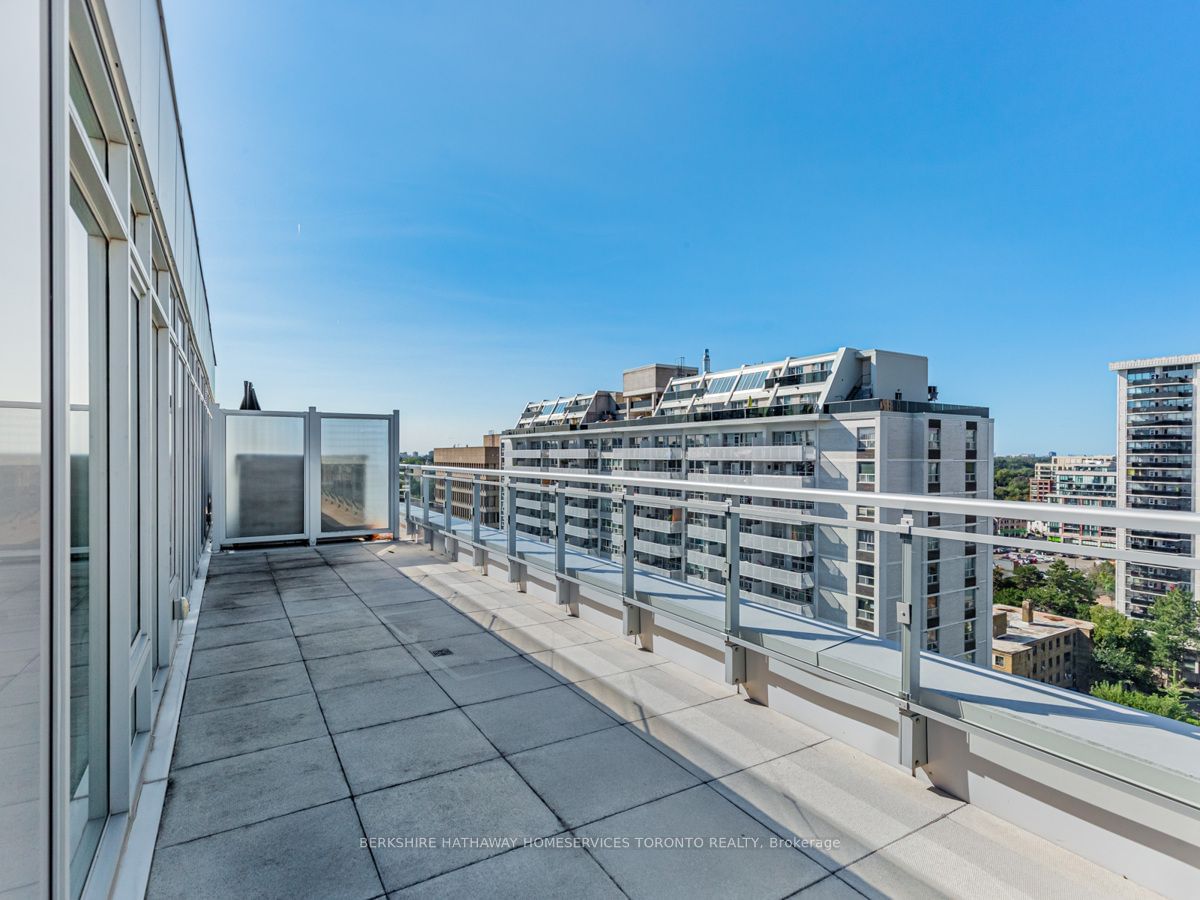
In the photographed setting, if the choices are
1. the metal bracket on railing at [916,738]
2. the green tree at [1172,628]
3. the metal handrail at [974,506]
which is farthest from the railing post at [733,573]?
the green tree at [1172,628]

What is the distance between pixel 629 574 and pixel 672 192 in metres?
35.0

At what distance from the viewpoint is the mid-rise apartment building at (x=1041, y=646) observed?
2188 millimetres

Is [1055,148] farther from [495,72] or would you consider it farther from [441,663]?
[441,663]

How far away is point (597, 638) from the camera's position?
4266mm

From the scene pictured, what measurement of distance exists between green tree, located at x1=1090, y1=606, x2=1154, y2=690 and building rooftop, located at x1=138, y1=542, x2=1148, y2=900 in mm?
631

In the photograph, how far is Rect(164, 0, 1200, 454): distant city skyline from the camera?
375 inches

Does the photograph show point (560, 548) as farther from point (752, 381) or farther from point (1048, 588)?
point (752, 381)

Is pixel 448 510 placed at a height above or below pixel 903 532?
below

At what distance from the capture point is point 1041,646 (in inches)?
95.5

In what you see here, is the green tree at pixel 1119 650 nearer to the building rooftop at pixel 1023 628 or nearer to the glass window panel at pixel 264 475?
the building rooftop at pixel 1023 628

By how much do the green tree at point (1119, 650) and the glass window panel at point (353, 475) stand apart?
911cm

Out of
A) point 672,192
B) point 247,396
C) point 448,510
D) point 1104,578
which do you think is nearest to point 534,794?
point 1104,578

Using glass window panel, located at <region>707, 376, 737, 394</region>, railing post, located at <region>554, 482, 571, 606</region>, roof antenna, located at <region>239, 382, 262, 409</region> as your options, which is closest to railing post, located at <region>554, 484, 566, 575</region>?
railing post, located at <region>554, 482, 571, 606</region>

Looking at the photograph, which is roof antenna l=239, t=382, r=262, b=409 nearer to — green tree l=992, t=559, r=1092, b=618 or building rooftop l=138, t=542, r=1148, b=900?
building rooftop l=138, t=542, r=1148, b=900
